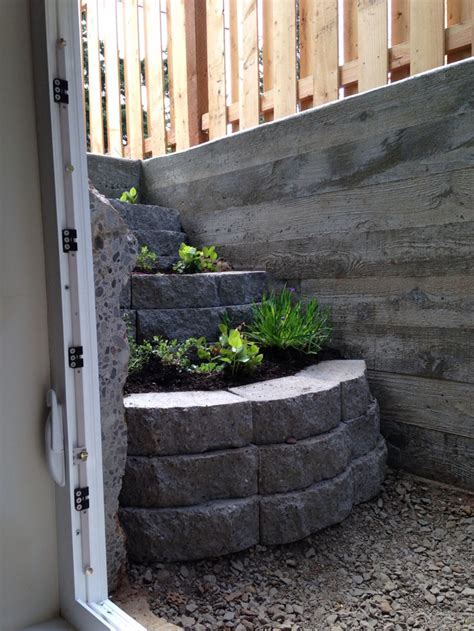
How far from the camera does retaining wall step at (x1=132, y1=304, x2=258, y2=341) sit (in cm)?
249

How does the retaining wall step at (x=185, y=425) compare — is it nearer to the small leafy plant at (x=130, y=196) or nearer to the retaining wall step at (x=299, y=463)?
the retaining wall step at (x=299, y=463)

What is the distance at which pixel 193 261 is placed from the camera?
2949 mm

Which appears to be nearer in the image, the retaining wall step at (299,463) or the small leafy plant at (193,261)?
the retaining wall step at (299,463)

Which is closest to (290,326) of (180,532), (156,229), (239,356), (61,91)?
(239,356)

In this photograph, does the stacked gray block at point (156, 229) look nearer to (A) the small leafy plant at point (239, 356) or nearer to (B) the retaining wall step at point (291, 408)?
(A) the small leafy plant at point (239, 356)

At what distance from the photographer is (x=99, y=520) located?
3.60 feet

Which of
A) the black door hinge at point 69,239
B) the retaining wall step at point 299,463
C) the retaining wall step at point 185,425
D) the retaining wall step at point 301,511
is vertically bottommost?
the retaining wall step at point 301,511

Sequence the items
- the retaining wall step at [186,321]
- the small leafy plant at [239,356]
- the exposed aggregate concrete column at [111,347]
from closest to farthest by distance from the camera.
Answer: the exposed aggregate concrete column at [111,347], the small leafy plant at [239,356], the retaining wall step at [186,321]

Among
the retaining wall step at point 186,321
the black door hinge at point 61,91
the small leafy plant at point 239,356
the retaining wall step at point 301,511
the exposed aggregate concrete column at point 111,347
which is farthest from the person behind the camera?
the retaining wall step at point 186,321

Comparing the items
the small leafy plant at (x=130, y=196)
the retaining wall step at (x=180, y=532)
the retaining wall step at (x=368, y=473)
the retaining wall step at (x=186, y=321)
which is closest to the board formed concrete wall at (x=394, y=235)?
the retaining wall step at (x=368, y=473)

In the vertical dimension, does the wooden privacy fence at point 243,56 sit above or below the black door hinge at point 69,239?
above

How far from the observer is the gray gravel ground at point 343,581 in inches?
61.1

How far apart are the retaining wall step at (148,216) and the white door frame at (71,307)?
6.95 feet

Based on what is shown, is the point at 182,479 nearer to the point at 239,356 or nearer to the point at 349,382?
the point at 239,356
